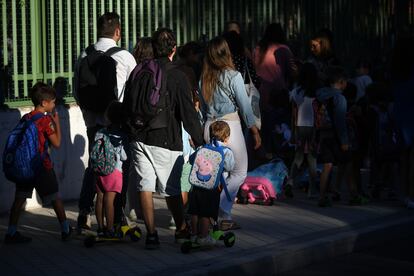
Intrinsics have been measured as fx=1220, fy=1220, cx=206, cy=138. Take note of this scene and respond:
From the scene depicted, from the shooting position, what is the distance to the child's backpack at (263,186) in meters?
12.6

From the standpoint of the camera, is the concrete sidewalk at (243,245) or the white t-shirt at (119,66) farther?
the white t-shirt at (119,66)

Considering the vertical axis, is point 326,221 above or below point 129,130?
below

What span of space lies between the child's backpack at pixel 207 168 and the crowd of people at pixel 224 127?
111mm

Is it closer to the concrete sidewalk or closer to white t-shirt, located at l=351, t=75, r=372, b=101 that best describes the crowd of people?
the concrete sidewalk

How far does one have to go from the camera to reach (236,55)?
12.4 metres

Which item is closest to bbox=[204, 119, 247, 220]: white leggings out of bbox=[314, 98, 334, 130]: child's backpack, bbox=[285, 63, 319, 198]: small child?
bbox=[314, 98, 334, 130]: child's backpack

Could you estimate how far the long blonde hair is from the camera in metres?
10.8

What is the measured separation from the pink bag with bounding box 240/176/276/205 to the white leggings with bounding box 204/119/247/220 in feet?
5.11

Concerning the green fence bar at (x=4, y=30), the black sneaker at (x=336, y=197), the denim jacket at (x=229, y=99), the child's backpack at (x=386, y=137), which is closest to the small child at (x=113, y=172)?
the denim jacket at (x=229, y=99)

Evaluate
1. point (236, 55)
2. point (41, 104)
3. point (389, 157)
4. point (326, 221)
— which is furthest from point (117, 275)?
point (389, 157)

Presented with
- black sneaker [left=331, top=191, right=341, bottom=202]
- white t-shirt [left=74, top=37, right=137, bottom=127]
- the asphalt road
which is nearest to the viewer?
the asphalt road

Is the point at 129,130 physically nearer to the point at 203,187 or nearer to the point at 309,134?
the point at 203,187

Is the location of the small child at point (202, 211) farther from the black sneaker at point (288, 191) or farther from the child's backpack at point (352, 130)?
the black sneaker at point (288, 191)

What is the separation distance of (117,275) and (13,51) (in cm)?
415
